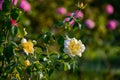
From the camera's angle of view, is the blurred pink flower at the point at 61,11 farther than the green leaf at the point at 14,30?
Yes

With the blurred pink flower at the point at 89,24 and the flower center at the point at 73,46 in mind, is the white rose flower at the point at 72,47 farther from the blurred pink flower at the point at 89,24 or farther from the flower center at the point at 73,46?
the blurred pink flower at the point at 89,24

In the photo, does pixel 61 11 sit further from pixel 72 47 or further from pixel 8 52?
pixel 8 52

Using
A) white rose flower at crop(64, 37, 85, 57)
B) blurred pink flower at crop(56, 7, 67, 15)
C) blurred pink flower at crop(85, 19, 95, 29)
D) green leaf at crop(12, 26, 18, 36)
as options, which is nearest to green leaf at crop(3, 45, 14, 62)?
green leaf at crop(12, 26, 18, 36)

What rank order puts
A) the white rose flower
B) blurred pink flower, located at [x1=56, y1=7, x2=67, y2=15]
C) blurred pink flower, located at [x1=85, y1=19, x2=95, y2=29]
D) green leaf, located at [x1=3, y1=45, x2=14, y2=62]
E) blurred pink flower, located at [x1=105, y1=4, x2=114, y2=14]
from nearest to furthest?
green leaf, located at [x1=3, y1=45, x2=14, y2=62] → the white rose flower → blurred pink flower, located at [x1=85, y1=19, x2=95, y2=29] → blurred pink flower, located at [x1=56, y1=7, x2=67, y2=15] → blurred pink flower, located at [x1=105, y1=4, x2=114, y2=14]

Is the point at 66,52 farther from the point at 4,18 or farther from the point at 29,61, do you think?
the point at 4,18

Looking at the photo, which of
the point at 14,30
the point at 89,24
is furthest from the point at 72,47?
the point at 89,24

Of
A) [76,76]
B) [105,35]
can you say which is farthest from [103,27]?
[76,76]

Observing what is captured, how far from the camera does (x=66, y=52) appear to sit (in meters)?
2.46

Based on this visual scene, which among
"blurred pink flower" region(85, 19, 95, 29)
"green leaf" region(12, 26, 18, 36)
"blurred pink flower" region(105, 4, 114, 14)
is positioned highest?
"blurred pink flower" region(105, 4, 114, 14)

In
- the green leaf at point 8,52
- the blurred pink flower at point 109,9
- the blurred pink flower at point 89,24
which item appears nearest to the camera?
the green leaf at point 8,52

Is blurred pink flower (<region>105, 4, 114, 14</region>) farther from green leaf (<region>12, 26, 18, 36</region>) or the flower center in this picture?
green leaf (<region>12, 26, 18, 36</region>)

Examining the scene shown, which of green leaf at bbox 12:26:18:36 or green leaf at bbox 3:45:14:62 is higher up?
green leaf at bbox 12:26:18:36

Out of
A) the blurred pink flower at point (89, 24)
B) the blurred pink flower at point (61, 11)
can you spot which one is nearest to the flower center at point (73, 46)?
the blurred pink flower at point (89, 24)

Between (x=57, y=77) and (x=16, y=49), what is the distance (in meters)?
2.28
